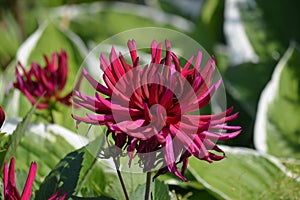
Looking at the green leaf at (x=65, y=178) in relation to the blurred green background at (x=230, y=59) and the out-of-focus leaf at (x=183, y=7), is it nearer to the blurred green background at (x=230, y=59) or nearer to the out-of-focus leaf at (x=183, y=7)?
the blurred green background at (x=230, y=59)

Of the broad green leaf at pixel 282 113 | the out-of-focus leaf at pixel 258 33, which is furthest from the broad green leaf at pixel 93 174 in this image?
the out-of-focus leaf at pixel 258 33

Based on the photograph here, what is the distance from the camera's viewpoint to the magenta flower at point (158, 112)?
0.49 m

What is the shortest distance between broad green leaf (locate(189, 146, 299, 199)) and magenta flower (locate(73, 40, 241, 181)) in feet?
0.70

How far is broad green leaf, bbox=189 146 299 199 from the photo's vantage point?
714mm

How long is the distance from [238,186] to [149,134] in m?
0.28

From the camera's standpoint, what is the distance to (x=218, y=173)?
758 mm

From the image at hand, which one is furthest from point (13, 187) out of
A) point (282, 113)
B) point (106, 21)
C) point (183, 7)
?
point (183, 7)

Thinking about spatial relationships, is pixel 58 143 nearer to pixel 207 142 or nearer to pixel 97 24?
pixel 207 142

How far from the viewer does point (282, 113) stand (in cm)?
98

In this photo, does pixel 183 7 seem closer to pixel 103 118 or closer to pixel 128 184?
pixel 128 184

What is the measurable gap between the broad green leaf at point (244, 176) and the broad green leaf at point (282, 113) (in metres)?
0.13

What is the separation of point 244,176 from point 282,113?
0.82 feet

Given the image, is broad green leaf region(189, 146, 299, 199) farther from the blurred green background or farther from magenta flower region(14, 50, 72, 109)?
magenta flower region(14, 50, 72, 109)

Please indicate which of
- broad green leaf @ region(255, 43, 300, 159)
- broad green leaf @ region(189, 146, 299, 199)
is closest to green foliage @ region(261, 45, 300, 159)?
broad green leaf @ region(255, 43, 300, 159)
